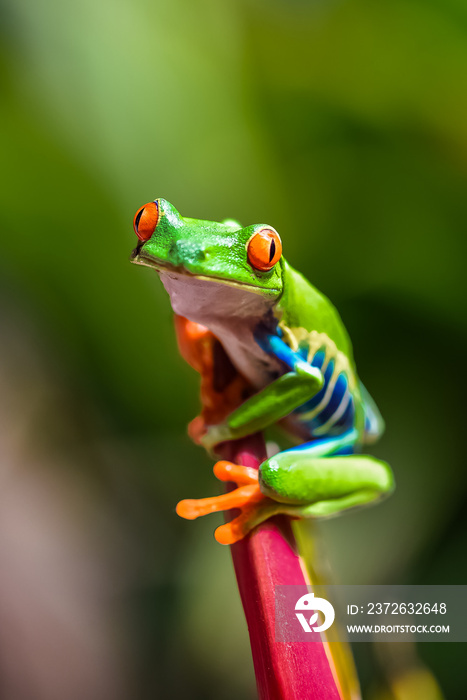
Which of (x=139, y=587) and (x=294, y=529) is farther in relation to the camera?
(x=139, y=587)

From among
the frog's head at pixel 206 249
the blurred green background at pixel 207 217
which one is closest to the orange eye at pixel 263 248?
the frog's head at pixel 206 249

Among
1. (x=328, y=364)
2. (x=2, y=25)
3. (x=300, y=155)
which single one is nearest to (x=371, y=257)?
(x=300, y=155)

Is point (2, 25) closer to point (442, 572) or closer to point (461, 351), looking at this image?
point (461, 351)

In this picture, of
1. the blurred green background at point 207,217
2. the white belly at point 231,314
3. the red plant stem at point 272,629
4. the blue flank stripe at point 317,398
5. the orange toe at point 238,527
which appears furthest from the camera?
the blurred green background at point 207,217

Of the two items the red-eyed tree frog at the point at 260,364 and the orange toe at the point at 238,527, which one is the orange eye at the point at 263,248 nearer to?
the red-eyed tree frog at the point at 260,364

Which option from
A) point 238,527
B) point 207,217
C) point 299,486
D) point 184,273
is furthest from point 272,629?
point 207,217

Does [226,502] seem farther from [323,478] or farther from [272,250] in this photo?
[272,250]
